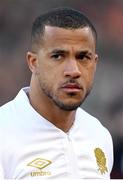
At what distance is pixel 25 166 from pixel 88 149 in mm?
306

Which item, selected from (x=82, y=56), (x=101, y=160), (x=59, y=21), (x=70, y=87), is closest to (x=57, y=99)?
(x=70, y=87)

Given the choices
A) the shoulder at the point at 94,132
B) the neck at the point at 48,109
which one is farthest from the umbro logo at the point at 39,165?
the shoulder at the point at 94,132

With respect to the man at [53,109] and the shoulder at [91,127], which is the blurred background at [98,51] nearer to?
the shoulder at [91,127]

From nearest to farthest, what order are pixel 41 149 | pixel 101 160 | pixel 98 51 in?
1. pixel 41 149
2. pixel 101 160
3. pixel 98 51

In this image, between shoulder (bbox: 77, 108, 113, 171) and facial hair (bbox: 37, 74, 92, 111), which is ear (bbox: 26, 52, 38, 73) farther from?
shoulder (bbox: 77, 108, 113, 171)

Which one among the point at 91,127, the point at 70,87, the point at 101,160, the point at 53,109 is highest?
the point at 70,87

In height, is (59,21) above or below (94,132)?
above

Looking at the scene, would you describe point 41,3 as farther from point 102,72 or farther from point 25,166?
point 25,166

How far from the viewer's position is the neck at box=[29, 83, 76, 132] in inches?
94.0

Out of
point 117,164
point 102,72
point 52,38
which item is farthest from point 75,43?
point 102,72

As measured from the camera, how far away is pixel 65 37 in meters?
2.27

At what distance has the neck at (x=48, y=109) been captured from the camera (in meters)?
2.39

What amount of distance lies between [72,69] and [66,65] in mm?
29

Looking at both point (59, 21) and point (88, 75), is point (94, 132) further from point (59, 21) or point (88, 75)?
point (59, 21)
